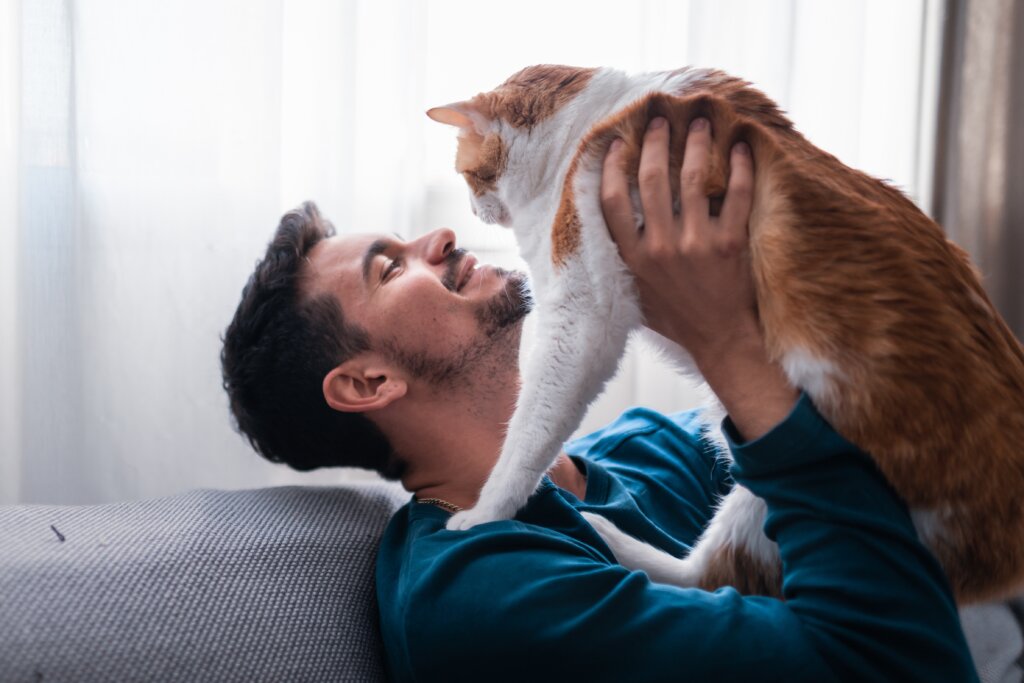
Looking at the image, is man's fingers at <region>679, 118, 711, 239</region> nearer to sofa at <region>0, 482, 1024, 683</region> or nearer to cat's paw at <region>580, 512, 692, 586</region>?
cat's paw at <region>580, 512, 692, 586</region>

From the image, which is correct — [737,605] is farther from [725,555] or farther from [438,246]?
[438,246]

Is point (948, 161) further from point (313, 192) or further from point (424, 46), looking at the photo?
point (313, 192)

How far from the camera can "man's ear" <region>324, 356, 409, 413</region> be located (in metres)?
1.15

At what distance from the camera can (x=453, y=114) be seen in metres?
1.21

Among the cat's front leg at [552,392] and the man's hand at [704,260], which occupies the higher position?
the man's hand at [704,260]

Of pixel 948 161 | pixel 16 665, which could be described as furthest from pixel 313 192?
pixel 948 161

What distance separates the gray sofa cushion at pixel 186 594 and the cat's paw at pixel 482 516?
16cm

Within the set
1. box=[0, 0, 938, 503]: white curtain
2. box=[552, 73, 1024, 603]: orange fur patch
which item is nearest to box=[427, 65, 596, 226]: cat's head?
box=[552, 73, 1024, 603]: orange fur patch

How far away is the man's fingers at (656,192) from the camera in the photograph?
0.94 meters

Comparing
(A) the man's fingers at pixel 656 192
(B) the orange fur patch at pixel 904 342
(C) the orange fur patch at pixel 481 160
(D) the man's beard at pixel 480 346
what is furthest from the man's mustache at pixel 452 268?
(B) the orange fur patch at pixel 904 342

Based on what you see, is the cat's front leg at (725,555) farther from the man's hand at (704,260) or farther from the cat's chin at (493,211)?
the cat's chin at (493,211)

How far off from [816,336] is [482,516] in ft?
1.40

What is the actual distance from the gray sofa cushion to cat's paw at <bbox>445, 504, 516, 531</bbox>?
16 cm

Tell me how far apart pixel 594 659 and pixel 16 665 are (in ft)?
1.79
